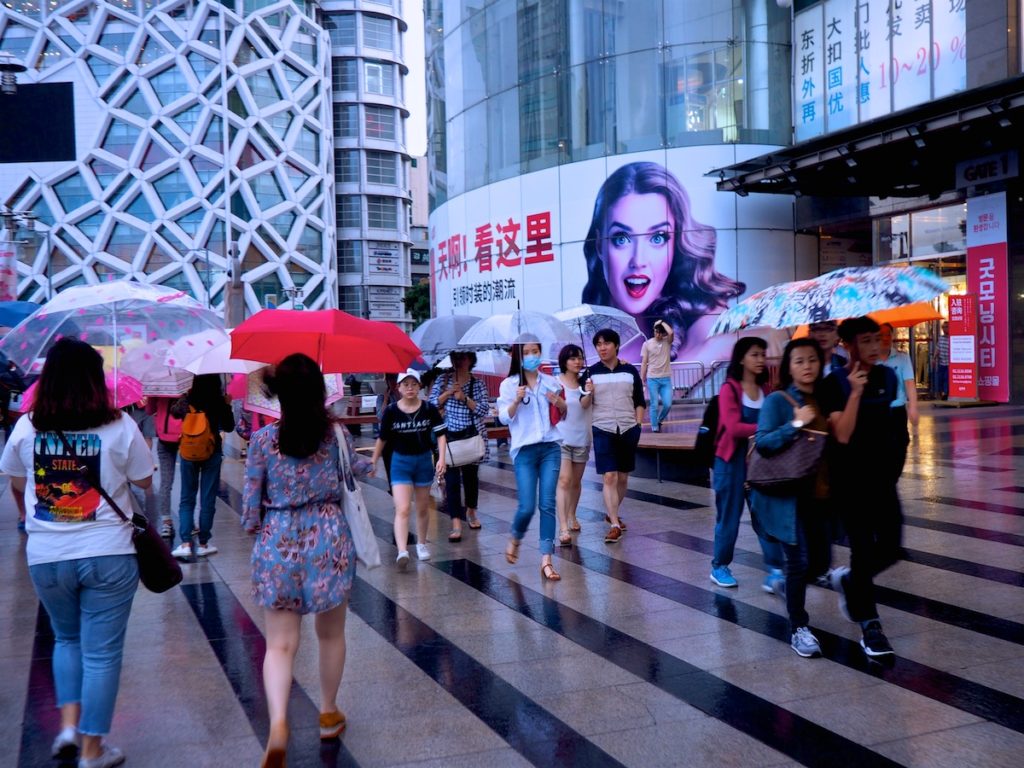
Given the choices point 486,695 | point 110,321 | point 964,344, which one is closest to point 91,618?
point 486,695

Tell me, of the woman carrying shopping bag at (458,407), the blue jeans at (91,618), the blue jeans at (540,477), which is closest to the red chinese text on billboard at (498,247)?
the woman carrying shopping bag at (458,407)

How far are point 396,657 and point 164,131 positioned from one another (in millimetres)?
68507

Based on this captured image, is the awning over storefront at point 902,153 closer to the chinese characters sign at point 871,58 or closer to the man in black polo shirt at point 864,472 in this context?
the chinese characters sign at point 871,58

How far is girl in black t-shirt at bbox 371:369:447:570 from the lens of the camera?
7.57 metres

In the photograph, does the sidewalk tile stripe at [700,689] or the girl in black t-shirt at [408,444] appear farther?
the girl in black t-shirt at [408,444]

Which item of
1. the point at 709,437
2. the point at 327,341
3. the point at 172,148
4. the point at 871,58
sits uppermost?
the point at 172,148

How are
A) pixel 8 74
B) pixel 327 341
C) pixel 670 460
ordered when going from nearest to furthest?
pixel 327 341
pixel 670 460
pixel 8 74

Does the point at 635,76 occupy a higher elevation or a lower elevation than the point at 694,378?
higher

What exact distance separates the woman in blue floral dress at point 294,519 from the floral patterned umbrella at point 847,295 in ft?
9.98

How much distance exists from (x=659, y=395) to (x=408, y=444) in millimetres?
8099

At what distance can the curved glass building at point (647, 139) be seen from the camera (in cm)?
2389

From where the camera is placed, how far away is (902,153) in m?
18.8

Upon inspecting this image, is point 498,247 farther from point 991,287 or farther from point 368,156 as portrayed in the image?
point 368,156

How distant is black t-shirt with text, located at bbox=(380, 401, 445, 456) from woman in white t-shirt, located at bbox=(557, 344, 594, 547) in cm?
108
